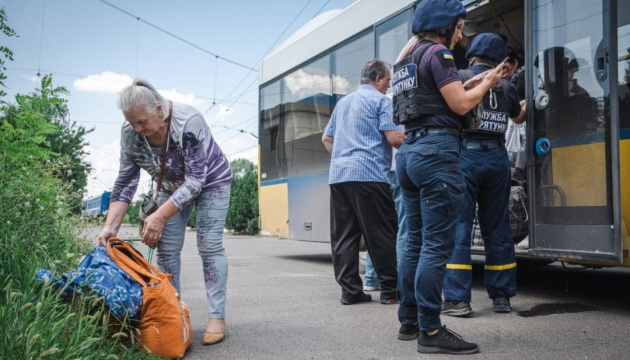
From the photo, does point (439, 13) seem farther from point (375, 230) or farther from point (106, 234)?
point (106, 234)

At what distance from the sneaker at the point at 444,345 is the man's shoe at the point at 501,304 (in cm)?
120

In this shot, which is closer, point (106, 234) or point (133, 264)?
point (133, 264)

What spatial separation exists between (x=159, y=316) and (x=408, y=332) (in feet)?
4.78

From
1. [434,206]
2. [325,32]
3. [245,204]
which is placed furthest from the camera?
[245,204]

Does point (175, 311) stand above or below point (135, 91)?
below

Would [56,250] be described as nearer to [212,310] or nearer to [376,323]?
[212,310]

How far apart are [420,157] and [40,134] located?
3316 mm

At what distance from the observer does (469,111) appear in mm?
3289

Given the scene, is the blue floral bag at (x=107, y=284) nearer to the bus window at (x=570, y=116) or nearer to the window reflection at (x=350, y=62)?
the bus window at (x=570, y=116)

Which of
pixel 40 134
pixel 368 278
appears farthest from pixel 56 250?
pixel 368 278

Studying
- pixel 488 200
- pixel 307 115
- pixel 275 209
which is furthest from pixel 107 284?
pixel 275 209

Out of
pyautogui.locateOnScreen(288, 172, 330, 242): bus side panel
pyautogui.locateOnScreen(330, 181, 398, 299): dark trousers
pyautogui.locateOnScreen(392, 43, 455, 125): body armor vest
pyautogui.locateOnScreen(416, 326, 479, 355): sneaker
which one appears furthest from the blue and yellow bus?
Result: pyautogui.locateOnScreen(288, 172, 330, 242): bus side panel

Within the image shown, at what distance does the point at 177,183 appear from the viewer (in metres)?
3.66

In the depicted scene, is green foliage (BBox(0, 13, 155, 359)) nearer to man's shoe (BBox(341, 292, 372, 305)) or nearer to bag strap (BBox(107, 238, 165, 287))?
bag strap (BBox(107, 238, 165, 287))
